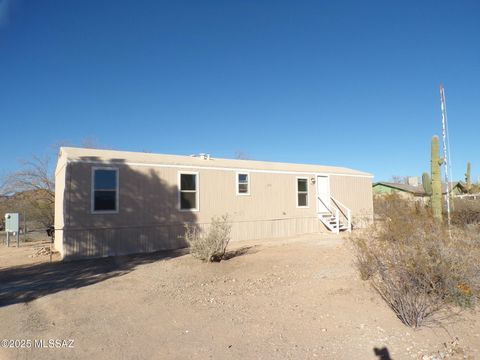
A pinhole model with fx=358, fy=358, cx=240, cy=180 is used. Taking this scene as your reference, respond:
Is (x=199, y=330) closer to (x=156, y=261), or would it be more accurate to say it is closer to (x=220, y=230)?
(x=220, y=230)

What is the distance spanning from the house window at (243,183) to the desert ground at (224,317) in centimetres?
601

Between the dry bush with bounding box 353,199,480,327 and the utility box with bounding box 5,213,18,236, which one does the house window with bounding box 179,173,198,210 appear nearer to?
the utility box with bounding box 5,213,18,236

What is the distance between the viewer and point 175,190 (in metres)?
12.2

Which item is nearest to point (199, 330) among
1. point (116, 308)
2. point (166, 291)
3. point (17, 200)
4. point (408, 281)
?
point (116, 308)

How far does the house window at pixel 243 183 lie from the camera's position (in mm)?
13883

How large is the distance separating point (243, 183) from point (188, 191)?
2.41 metres

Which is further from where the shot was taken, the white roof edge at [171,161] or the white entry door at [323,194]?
the white entry door at [323,194]

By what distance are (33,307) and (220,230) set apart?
14.0 feet

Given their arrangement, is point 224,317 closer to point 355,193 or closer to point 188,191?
point 188,191

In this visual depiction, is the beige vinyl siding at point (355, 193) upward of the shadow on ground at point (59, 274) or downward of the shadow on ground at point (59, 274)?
upward

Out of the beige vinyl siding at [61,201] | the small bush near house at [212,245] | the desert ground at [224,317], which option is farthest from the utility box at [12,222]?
the small bush near house at [212,245]

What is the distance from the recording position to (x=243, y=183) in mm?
13977

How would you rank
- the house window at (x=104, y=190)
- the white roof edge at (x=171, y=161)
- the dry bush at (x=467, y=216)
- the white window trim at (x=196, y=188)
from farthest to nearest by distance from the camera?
the white window trim at (x=196, y=188)
the white roof edge at (x=171, y=161)
the dry bush at (x=467, y=216)
the house window at (x=104, y=190)

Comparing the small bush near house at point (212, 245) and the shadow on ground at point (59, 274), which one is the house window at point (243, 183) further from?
the small bush near house at point (212, 245)
